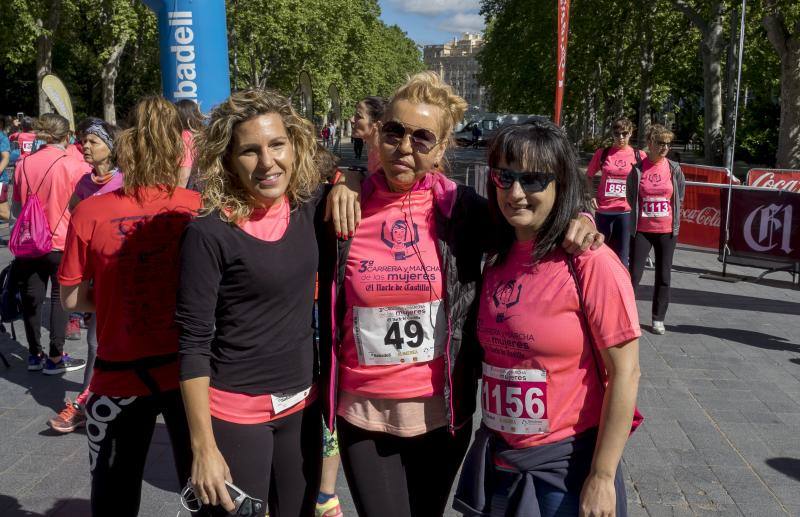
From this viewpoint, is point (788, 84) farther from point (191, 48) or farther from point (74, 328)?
point (74, 328)

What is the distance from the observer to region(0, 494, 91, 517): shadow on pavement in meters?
3.78

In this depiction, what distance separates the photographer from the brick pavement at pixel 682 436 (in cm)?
396

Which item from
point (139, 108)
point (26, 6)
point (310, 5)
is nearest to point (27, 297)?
point (139, 108)

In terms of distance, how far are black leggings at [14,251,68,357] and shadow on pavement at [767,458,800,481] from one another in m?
4.99

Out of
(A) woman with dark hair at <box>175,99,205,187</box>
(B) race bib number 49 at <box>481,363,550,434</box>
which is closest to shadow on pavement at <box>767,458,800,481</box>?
(B) race bib number 49 at <box>481,363,550,434</box>

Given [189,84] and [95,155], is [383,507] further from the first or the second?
[189,84]

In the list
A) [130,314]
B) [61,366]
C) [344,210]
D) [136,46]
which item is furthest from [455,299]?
[136,46]

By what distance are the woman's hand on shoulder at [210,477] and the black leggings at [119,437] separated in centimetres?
37

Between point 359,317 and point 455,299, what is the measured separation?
0.31 metres

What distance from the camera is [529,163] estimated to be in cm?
215

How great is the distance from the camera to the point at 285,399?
2432mm

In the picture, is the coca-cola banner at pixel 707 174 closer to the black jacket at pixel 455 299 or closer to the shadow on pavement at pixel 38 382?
the shadow on pavement at pixel 38 382

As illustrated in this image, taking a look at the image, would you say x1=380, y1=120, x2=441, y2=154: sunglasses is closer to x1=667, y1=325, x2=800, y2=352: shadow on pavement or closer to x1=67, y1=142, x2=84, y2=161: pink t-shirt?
x1=67, y1=142, x2=84, y2=161: pink t-shirt

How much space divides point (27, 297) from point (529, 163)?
5.01 metres
